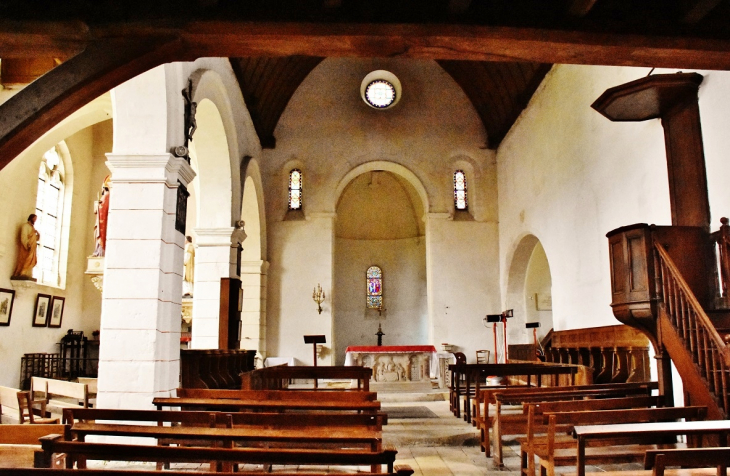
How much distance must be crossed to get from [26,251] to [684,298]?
33.8ft

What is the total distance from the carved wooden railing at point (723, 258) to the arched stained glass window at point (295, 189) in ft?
33.5

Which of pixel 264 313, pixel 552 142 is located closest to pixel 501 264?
pixel 552 142

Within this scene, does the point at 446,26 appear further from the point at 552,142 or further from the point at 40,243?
the point at 40,243

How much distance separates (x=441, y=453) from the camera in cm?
602

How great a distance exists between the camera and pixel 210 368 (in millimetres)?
7691

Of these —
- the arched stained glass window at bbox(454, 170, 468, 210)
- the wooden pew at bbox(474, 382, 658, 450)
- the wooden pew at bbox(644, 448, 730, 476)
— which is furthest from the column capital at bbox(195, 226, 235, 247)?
the wooden pew at bbox(644, 448, 730, 476)

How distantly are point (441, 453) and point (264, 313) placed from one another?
8.55 m

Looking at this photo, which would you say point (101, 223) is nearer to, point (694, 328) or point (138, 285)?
point (138, 285)

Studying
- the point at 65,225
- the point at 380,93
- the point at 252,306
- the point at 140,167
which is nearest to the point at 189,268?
the point at 252,306

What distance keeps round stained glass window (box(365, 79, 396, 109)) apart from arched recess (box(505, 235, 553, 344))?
4887 mm

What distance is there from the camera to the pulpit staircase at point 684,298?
4.95m

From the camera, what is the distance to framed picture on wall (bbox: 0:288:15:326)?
401 inches

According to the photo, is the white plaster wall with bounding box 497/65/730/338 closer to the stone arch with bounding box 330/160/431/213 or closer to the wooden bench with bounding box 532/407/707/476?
the stone arch with bounding box 330/160/431/213

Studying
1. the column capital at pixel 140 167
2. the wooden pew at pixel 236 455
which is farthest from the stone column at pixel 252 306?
the wooden pew at pixel 236 455
